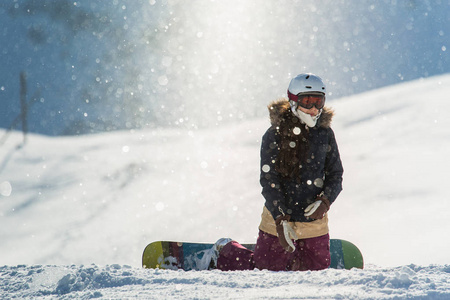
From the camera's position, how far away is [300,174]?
2963 mm

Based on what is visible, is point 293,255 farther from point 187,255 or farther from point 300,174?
point 187,255

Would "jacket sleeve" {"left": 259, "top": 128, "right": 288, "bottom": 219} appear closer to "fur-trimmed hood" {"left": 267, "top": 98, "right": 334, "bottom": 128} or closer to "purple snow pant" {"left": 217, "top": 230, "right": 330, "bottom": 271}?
"fur-trimmed hood" {"left": 267, "top": 98, "right": 334, "bottom": 128}

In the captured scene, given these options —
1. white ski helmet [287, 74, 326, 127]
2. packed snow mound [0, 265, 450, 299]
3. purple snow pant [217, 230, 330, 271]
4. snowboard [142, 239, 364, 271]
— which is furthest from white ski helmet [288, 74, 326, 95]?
snowboard [142, 239, 364, 271]

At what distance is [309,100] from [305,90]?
7cm

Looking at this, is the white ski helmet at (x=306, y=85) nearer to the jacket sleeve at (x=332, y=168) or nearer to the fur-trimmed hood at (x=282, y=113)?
the fur-trimmed hood at (x=282, y=113)

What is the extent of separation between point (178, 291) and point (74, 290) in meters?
0.59

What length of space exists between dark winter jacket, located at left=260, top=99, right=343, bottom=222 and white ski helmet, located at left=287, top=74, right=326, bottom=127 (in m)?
0.05

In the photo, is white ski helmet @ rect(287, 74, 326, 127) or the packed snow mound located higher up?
white ski helmet @ rect(287, 74, 326, 127)

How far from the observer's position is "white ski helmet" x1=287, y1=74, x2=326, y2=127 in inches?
116

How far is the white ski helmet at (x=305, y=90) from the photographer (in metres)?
2.95

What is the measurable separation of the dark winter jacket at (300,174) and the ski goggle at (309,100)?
0.10m

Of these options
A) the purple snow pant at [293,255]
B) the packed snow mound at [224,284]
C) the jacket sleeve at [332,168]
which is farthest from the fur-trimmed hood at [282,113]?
the packed snow mound at [224,284]

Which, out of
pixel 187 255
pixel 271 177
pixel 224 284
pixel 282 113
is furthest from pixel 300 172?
pixel 187 255

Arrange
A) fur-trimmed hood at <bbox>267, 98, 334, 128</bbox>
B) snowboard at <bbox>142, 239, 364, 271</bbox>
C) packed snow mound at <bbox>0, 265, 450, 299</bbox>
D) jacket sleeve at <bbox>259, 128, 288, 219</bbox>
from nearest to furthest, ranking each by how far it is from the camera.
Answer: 1. packed snow mound at <bbox>0, 265, 450, 299</bbox>
2. jacket sleeve at <bbox>259, 128, 288, 219</bbox>
3. fur-trimmed hood at <bbox>267, 98, 334, 128</bbox>
4. snowboard at <bbox>142, 239, 364, 271</bbox>
